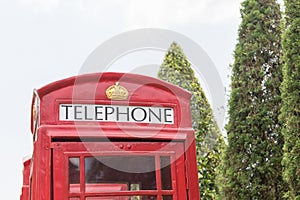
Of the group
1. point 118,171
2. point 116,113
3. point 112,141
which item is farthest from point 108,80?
point 118,171

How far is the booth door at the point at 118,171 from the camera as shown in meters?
3.91

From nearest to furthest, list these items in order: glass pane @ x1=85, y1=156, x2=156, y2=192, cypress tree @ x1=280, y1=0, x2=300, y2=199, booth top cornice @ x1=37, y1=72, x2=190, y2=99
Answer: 1. glass pane @ x1=85, y1=156, x2=156, y2=192
2. booth top cornice @ x1=37, y1=72, x2=190, y2=99
3. cypress tree @ x1=280, y1=0, x2=300, y2=199

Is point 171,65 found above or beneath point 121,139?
above

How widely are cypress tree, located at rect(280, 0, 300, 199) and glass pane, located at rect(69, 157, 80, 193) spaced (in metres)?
4.40

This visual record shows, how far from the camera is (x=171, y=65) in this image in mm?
12141

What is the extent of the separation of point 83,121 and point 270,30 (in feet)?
21.0

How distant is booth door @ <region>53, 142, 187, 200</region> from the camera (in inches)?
154

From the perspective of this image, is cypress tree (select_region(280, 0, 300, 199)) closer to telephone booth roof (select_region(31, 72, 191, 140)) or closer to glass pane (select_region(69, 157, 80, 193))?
telephone booth roof (select_region(31, 72, 191, 140))

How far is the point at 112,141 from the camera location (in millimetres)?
4098

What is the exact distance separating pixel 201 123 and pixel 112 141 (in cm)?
707

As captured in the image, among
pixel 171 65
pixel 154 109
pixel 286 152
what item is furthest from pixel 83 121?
pixel 171 65

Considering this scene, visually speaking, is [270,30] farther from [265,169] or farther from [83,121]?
[83,121]

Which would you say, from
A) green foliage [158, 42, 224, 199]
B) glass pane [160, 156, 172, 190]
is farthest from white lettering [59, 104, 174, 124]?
green foliage [158, 42, 224, 199]

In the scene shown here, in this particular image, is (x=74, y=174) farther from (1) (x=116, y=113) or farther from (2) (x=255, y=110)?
(2) (x=255, y=110)
